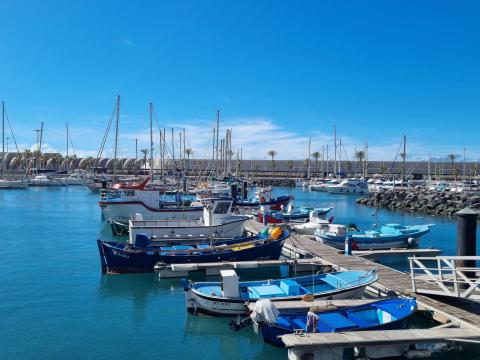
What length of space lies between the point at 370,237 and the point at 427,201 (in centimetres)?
4111

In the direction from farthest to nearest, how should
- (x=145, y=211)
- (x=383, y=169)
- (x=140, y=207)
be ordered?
(x=383, y=169) < (x=140, y=207) < (x=145, y=211)

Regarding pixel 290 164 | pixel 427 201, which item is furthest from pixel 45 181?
pixel 427 201

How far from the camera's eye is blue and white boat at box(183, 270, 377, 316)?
1738 cm

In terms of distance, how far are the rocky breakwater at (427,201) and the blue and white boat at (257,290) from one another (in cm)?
4615

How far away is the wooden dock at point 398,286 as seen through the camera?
50.6 ft

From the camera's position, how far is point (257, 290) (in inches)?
725

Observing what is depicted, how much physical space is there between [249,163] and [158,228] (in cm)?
15504

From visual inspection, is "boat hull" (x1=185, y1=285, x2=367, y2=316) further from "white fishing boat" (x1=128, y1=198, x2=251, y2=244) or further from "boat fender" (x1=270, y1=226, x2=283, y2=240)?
"white fishing boat" (x1=128, y1=198, x2=251, y2=244)

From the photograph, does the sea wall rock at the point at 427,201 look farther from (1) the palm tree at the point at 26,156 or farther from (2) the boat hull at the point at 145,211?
(1) the palm tree at the point at 26,156

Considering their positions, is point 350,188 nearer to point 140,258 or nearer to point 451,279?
point 140,258

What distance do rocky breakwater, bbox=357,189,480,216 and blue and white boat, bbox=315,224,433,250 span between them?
30.1m

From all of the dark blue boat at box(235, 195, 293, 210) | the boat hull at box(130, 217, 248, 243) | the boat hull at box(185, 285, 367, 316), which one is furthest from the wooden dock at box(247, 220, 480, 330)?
the dark blue boat at box(235, 195, 293, 210)

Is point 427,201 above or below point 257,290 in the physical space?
above

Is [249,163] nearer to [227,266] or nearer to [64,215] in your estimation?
[64,215]
